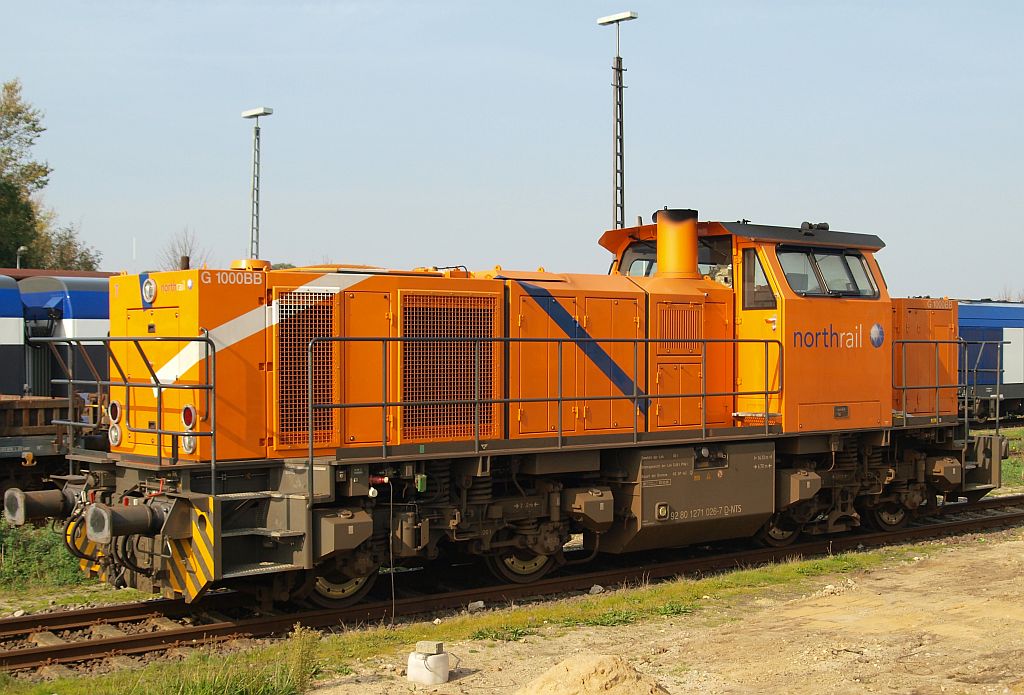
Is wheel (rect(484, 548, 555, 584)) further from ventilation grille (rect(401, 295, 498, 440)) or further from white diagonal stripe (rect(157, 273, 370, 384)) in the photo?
white diagonal stripe (rect(157, 273, 370, 384))

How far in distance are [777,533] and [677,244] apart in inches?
151

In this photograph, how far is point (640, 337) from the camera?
1171 centimetres

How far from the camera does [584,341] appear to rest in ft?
35.8

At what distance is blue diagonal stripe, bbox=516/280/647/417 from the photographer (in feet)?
35.6

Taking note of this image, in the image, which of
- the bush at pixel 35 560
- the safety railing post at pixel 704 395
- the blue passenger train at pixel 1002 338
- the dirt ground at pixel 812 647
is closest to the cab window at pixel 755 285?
the safety railing post at pixel 704 395

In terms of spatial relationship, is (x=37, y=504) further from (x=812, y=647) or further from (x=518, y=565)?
(x=812, y=647)

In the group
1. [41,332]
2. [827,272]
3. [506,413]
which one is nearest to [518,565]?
[506,413]

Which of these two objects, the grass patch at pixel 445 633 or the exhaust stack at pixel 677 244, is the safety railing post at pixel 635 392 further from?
the grass patch at pixel 445 633

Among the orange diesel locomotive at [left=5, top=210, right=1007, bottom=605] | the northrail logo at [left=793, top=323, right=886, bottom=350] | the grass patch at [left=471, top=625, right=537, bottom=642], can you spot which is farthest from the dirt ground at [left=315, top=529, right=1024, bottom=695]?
the northrail logo at [left=793, top=323, right=886, bottom=350]

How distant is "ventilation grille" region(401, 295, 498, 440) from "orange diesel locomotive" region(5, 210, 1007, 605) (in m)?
0.02

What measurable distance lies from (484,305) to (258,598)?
11.6 feet

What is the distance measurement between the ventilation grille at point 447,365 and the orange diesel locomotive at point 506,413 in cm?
2

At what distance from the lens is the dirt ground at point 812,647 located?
7062 mm

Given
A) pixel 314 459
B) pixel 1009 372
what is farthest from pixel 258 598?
pixel 1009 372
